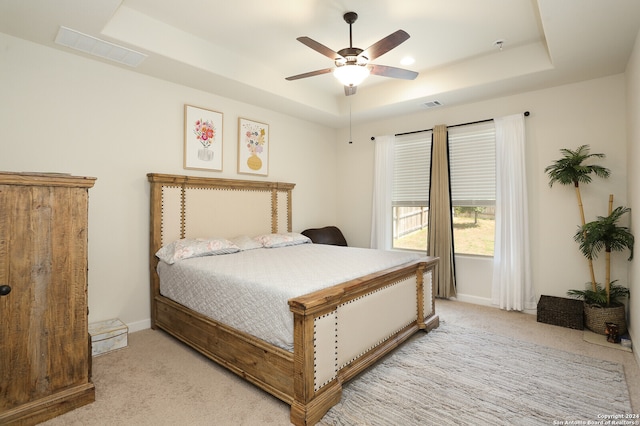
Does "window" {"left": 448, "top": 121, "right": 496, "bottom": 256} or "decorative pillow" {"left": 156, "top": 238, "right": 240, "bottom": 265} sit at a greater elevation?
"window" {"left": 448, "top": 121, "right": 496, "bottom": 256}

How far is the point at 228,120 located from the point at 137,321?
2441mm

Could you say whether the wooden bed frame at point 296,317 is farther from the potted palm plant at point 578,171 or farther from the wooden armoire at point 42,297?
the potted palm plant at point 578,171

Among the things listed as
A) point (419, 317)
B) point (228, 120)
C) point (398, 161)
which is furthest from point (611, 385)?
point (228, 120)

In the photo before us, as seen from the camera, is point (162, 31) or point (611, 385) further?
point (162, 31)

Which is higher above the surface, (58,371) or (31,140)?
(31,140)

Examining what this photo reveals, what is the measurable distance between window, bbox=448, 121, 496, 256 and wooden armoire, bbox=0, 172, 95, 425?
399 centimetres

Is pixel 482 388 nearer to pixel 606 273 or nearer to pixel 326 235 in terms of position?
pixel 606 273

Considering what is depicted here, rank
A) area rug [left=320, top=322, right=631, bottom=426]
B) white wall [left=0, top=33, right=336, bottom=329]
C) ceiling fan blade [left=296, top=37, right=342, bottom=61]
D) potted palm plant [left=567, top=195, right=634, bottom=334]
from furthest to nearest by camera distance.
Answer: potted palm plant [left=567, top=195, right=634, bottom=334] < white wall [left=0, top=33, right=336, bottom=329] < ceiling fan blade [left=296, top=37, right=342, bottom=61] < area rug [left=320, top=322, right=631, bottom=426]

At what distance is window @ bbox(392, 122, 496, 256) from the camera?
13.5ft

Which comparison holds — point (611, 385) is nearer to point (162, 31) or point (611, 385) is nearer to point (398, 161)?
point (398, 161)

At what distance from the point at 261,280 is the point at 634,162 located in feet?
10.7

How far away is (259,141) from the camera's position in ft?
14.3

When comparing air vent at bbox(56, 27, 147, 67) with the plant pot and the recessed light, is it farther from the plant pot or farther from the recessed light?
the plant pot

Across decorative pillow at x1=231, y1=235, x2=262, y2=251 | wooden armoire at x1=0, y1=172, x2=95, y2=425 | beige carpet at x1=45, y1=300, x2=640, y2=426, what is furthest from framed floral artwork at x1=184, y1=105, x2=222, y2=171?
beige carpet at x1=45, y1=300, x2=640, y2=426
